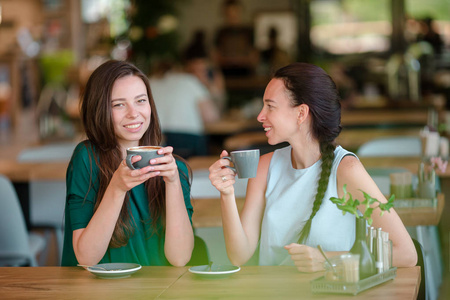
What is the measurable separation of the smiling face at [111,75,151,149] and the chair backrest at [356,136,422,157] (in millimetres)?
2357

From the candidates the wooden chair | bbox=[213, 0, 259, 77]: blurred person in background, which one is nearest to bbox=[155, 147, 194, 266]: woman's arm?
the wooden chair

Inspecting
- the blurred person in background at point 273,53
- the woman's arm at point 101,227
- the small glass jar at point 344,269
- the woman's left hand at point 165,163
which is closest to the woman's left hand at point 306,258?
the small glass jar at point 344,269

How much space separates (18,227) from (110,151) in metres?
1.17

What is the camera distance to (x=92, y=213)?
7.05 ft

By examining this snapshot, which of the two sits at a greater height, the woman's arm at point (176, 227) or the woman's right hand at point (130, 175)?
the woman's right hand at point (130, 175)

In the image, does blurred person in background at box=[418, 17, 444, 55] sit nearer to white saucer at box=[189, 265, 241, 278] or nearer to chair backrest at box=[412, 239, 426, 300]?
chair backrest at box=[412, 239, 426, 300]

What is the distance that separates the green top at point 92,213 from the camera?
7.06ft

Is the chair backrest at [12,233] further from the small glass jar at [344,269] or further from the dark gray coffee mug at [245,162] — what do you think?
the small glass jar at [344,269]

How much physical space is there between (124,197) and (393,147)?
2.65 meters

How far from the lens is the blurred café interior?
381 centimetres

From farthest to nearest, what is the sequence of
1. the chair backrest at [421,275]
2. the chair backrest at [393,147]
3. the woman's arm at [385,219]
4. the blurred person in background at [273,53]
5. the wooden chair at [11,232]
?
1. the blurred person in background at [273,53]
2. the chair backrest at [393,147]
3. the wooden chair at [11,232]
4. the chair backrest at [421,275]
5. the woman's arm at [385,219]

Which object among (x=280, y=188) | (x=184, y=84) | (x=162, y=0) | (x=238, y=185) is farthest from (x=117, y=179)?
(x=162, y=0)

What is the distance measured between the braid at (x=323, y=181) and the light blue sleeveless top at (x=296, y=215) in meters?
0.01

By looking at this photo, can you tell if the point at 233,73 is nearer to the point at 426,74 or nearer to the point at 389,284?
the point at 426,74
